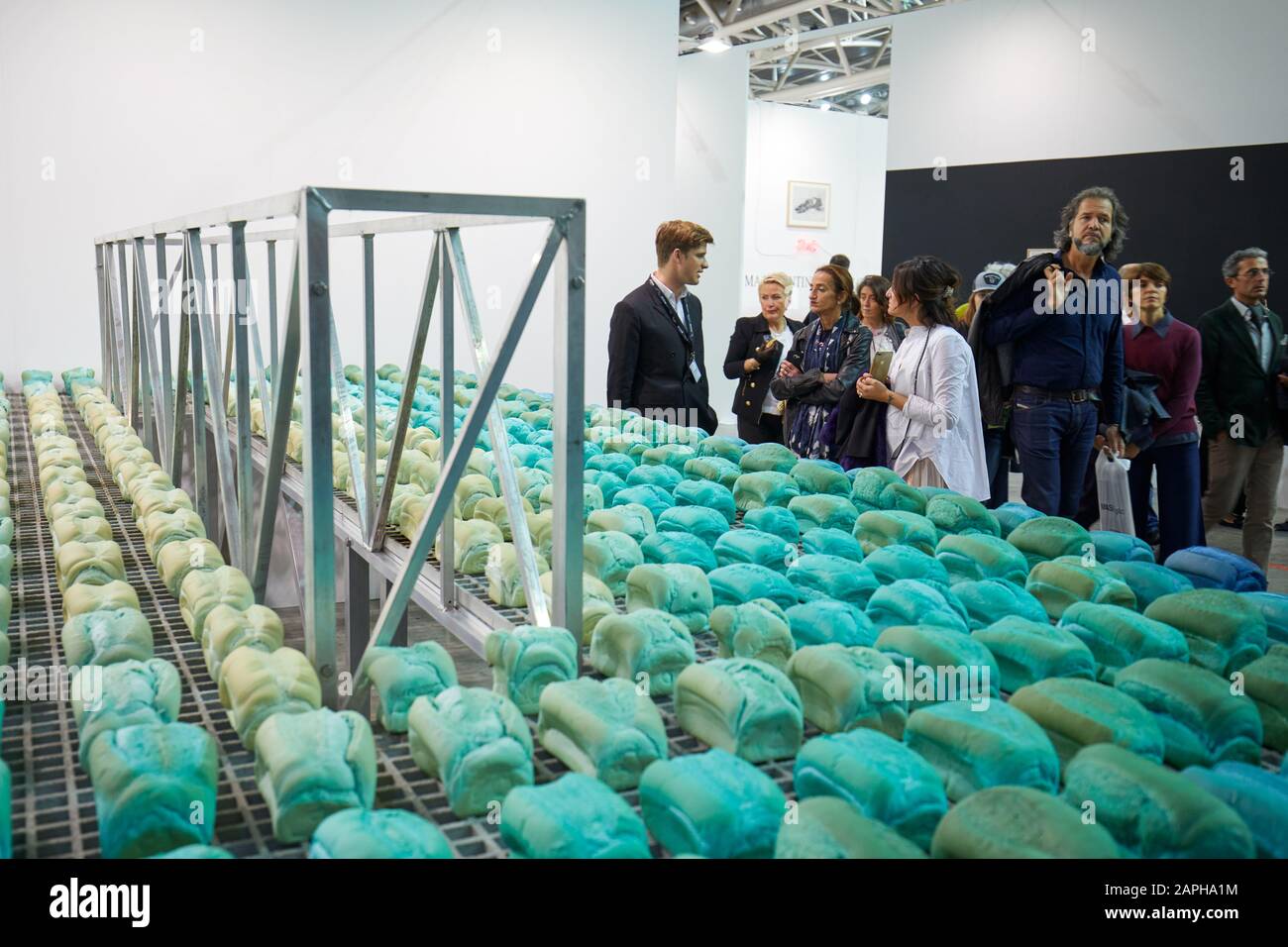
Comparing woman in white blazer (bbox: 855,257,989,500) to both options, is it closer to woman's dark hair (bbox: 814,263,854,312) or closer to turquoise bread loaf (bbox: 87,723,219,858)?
woman's dark hair (bbox: 814,263,854,312)

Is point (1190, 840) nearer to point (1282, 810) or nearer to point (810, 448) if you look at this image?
point (1282, 810)

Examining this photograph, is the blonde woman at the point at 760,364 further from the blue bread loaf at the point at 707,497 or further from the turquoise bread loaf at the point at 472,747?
the turquoise bread loaf at the point at 472,747

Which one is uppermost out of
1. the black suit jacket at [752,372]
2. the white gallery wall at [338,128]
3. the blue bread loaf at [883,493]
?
the white gallery wall at [338,128]

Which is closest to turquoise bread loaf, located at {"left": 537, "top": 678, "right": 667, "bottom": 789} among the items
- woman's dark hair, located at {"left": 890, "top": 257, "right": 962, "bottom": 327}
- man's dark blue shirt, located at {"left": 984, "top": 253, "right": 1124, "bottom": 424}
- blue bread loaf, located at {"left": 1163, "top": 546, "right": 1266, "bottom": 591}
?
blue bread loaf, located at {"left": 1163, "top": 546, "right": 1266, "bottom": 591}

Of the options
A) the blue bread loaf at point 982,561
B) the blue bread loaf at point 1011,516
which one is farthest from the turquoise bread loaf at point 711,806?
the blue bread loaf at point 1011,516

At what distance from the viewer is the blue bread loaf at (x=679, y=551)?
7.34ft

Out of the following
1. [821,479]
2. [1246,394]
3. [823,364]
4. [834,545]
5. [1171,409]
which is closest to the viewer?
[834,545]

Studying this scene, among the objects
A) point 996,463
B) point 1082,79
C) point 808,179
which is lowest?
point 996,463

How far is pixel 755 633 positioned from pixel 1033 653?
44cm

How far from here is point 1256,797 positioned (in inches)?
49.4

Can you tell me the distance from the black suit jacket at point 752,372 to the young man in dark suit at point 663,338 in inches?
32.6

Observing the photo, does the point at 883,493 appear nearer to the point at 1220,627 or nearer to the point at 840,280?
the point at 1220,627

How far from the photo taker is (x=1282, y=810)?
1230 mm

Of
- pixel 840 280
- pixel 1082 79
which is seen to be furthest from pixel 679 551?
pixel 1082 79
